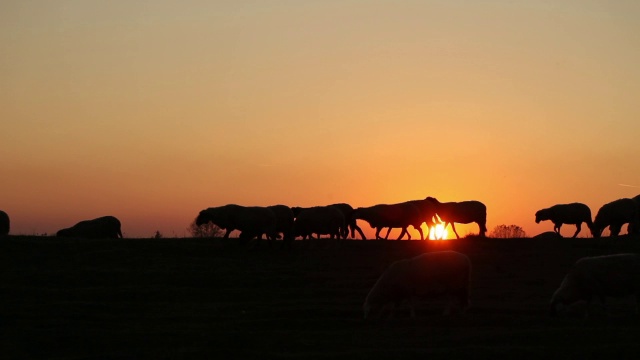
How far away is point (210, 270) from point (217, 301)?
4698 mm

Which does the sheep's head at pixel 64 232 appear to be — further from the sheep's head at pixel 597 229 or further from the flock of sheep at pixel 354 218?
the sheep's head at pixel 597 229

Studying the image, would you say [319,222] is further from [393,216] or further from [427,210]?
[427,210]

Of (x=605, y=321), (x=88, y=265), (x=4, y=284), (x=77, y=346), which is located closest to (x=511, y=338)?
(x=605, y=321)

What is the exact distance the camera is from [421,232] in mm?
39031

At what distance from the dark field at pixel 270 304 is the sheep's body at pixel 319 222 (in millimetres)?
1587

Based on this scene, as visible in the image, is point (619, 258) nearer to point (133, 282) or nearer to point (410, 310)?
point (410, 310)

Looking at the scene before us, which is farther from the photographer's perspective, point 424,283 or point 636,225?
point 636,225

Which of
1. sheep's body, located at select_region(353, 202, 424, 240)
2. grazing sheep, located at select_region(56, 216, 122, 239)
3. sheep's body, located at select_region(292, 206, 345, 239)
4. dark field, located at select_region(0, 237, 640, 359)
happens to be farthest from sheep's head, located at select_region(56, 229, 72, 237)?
sheep's body, located at select_region(353, 202, 424, 240)

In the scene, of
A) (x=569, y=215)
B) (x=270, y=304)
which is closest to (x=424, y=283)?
(x=270, y=304)

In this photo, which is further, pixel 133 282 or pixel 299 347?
pixel 133 282

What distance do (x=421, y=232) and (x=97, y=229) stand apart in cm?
1411

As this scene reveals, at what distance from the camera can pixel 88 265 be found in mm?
26578

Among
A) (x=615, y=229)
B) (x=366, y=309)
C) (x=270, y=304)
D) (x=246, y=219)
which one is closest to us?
(x=366, y=309)

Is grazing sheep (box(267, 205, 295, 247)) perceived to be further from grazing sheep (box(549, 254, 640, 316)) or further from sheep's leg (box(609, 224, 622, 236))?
grazing sheep (box(549, 254, 640, 316))
